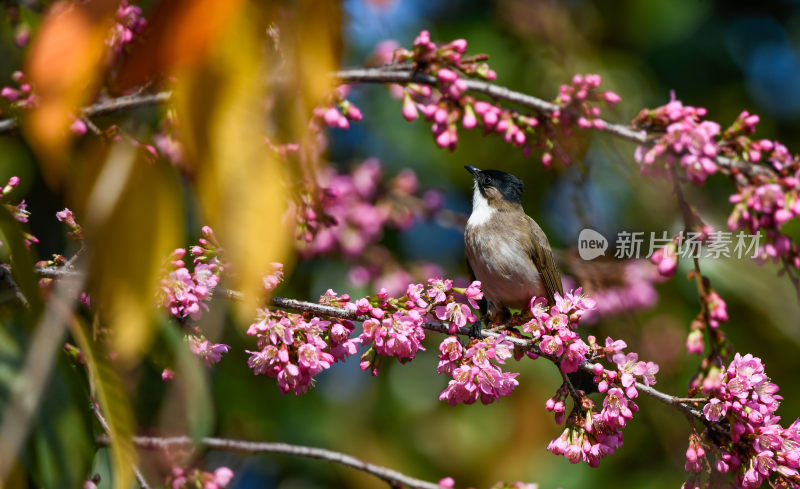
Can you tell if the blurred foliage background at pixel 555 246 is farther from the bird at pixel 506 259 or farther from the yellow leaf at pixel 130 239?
the yellow leaf at pixel 130 239

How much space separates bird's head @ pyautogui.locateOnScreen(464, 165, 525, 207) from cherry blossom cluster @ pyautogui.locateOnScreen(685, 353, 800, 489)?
1.28m

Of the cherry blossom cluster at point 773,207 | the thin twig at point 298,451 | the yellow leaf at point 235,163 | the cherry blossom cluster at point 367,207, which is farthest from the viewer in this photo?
the cherry blossom cluster at point 367,207

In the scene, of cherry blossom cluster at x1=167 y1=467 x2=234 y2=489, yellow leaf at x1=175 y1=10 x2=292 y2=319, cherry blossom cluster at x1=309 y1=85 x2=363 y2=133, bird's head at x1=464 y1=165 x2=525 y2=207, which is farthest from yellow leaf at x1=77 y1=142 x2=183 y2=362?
bird's head at x1=464 y1=165 x2=525 y2=207

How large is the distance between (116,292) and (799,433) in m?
1.35

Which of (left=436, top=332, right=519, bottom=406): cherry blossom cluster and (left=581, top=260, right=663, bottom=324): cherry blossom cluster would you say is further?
(left=581, top=260, right=663, bottom=324): cherry blossom cluster

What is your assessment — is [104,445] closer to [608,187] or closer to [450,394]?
[450,394]

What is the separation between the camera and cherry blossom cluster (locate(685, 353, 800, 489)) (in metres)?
1.56

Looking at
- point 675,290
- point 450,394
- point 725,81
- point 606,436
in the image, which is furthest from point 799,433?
point 725,81

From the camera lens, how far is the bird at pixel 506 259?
256cm

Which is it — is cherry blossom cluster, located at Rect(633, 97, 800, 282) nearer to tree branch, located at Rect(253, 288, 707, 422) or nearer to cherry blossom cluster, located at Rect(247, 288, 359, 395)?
tree branch, located at Rect(253, 288, 707, 422)

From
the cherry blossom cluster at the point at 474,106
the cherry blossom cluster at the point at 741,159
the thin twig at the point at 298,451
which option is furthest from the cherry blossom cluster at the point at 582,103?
the thin twig at the point at 298,451

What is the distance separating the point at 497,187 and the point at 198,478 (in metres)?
1.49

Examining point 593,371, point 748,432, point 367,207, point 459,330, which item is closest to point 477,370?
point 459,330

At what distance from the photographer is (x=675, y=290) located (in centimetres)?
455
